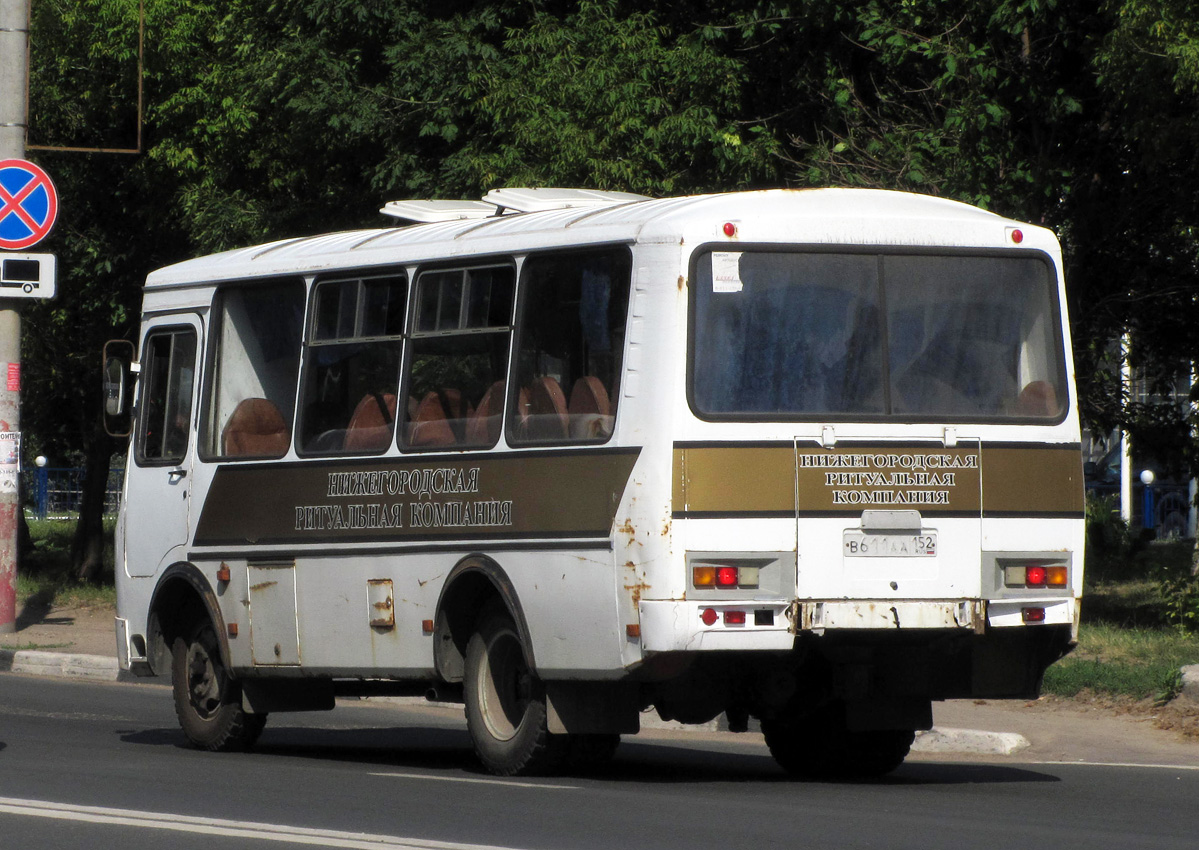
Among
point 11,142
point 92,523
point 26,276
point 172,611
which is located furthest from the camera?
point 92,523

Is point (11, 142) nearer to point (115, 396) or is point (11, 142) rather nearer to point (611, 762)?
→ point (115, 396)

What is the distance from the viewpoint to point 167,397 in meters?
Answer: 12.1

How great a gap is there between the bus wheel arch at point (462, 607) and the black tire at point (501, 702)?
0.26ft

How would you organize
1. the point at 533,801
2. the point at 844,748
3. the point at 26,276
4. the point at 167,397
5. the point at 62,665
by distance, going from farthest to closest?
the point at 26,276, the point at 62,665, the point at 167,397, the point at 844,748, the point at 533,801

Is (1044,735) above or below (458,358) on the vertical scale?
below

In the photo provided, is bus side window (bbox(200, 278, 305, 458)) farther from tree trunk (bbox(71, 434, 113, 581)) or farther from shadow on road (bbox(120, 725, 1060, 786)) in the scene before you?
tree trunk (bbox(71, 434, 113, 581))

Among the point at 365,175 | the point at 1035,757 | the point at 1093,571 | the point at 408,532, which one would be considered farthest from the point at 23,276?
the point at 1093,571

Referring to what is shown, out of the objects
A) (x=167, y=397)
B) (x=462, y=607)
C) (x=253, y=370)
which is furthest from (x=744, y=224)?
(x=167, y=397)

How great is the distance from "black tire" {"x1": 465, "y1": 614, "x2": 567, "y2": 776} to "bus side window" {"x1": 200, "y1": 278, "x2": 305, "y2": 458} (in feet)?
6.31

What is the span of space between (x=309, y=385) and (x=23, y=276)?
25.0 ft

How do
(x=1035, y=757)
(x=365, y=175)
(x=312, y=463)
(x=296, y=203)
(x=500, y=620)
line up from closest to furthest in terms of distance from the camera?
(x=500, y=620)
(x=312, y=463)
(x=1035, y=757)
(x=365, y=175)
(x=296, y=203)

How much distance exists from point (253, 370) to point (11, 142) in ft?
25.1

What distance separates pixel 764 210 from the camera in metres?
9.07

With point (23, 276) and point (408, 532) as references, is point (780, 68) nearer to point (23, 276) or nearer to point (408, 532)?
point (23, 276)
